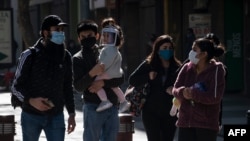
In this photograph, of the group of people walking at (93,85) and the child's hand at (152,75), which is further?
the child's hand at (152,75)

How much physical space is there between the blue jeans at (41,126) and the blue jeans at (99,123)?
0.51 metres

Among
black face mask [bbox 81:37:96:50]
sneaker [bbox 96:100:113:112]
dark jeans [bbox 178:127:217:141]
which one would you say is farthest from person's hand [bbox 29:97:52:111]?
dark jeans [bbox 178:127:217:141]

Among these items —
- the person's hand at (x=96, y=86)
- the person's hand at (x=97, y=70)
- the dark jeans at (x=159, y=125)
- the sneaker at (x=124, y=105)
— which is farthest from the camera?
the dark jeans at (x=159, y=125)

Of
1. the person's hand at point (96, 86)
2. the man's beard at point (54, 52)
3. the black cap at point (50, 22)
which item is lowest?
the person's hand at point (96, 86)

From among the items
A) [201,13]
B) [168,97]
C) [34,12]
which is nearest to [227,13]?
[201,13]

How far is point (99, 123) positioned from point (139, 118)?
9656mm

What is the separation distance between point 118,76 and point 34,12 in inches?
1487

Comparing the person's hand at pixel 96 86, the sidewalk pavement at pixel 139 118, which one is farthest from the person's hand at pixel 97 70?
the sidewalk pavement at pixel 139 118

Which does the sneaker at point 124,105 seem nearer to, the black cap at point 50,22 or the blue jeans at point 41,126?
the blue jeans at point 41,126

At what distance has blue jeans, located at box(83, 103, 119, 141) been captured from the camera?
796cm

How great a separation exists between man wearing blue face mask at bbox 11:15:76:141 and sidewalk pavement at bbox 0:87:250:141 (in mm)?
4308

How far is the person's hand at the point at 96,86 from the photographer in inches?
312

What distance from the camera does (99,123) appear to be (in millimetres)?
7973

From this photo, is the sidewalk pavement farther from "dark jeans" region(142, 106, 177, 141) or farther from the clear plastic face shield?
the clear plastic face shield
